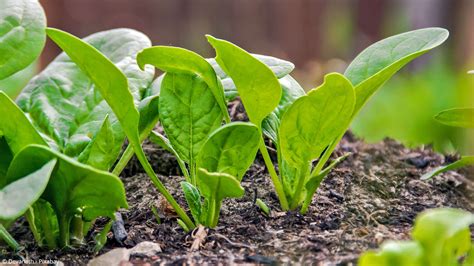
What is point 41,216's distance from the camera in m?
1.37

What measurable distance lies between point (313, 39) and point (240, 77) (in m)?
6.68

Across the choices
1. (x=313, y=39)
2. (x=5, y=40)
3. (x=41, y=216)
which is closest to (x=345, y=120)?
(x=41, y=216)

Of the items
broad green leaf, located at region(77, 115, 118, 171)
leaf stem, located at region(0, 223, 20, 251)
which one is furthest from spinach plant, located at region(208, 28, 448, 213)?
leaf stem, located at region(0, 223, 20, 251)

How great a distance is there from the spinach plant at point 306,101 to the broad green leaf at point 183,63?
0.17ft

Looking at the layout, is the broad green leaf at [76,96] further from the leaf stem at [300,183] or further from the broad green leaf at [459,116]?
the broad green leaf at [459,116]

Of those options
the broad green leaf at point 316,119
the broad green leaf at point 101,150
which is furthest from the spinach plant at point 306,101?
the broad green leaf at point 101,150

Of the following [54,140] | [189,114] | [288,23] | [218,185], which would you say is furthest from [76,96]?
[288,23]

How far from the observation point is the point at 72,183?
119 centimetres

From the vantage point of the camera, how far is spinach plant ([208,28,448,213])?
124 cm

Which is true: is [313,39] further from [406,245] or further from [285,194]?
[406,245]

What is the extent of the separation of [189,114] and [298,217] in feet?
1.04

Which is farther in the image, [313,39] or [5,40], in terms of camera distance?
[313,39]

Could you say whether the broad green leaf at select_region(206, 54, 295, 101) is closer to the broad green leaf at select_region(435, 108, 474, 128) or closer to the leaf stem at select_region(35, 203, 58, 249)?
the broad green leaf at select_region(435, 108, 474, 128)

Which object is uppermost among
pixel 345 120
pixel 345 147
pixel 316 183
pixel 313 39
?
pixel 345 120
